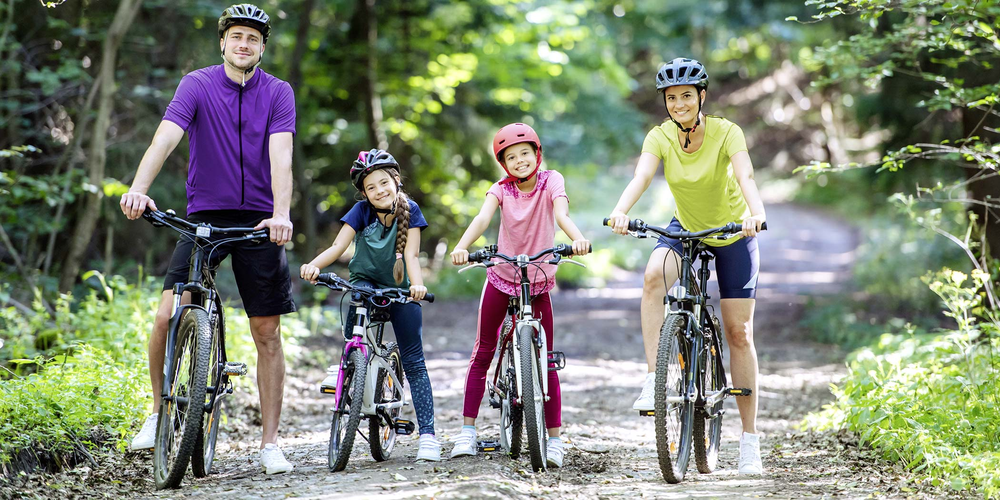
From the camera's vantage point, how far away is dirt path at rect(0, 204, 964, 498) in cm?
446

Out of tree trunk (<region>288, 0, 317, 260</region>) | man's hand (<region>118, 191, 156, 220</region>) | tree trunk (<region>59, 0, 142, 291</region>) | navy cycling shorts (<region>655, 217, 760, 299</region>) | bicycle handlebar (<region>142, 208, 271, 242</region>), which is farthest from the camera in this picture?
tree trunk (<region>288, 0, 317, 260</region>)

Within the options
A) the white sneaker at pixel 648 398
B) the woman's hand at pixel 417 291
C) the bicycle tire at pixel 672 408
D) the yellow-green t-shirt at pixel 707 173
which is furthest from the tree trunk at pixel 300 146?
the bicycle tire at pixel 672 408

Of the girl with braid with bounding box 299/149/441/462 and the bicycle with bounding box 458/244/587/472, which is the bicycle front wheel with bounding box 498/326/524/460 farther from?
the girl with braid with bounding box 299/149/441/462

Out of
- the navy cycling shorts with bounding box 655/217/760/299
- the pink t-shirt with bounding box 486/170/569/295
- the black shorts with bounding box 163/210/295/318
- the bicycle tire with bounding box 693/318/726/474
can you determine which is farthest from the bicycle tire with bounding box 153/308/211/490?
the bicycle tire with bounding box 693/318/726/474

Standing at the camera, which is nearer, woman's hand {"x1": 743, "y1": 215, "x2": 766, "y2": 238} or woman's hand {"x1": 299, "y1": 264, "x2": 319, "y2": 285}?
woman's hand {"x1": 743, "y1": 215, "x2": 766, "y2": 238}

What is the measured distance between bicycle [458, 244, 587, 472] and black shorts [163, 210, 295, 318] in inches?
40.4

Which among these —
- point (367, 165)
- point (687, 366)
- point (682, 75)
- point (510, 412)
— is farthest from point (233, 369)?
point (682, 75)

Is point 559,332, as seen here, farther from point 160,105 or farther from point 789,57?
point 789,57

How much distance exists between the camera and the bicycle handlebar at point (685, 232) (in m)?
4.55

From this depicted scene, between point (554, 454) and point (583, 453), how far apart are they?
67 centimetres

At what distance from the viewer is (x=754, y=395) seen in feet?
16.9

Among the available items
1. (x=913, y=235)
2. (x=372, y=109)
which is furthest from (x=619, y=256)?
(x=372, y=109)

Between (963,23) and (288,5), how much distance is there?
31.6 ft

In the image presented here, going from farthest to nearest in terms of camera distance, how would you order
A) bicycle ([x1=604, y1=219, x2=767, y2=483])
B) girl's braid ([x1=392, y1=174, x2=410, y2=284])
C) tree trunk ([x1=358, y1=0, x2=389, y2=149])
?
1. tree trunk ([x1=358, y1=0, x2=389, y2=149])
2. girl's braid ([x1=392, y1=174, x2=410, y2=284])
3. bicycle ([x1=604, y1=219, x2=767, y2=483])
